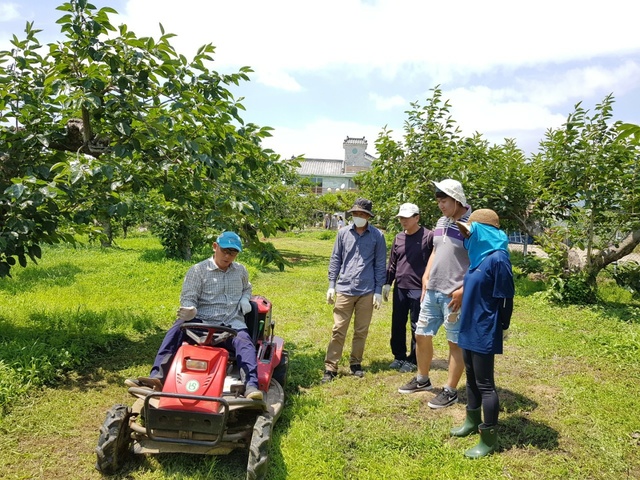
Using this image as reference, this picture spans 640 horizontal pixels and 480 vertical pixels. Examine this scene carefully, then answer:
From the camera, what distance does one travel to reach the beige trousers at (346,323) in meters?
5.08

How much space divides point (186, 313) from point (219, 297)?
38 centimetres

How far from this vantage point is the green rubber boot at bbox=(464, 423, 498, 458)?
11.4 feet

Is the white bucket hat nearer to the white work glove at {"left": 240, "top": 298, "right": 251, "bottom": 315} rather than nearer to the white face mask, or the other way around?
the white face mask

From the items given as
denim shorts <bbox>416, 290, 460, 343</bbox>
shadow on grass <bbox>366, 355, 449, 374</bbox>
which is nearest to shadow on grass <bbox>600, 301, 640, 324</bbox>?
shadow on grass <bbox>366, 355, 449, 374</bbox>

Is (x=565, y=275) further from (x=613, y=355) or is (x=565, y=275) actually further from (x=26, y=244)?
(x=26, y=244)

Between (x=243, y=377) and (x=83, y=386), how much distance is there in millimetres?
2094

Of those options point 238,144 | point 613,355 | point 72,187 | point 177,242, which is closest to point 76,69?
point 72,187

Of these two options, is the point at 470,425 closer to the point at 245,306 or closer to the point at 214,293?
the point at 245,306

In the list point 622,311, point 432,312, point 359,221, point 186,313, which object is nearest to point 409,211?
point 359,221

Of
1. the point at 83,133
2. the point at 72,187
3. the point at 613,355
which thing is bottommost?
the point at 613,355

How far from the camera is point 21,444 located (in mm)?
3564

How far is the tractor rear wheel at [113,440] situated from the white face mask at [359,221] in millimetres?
2802

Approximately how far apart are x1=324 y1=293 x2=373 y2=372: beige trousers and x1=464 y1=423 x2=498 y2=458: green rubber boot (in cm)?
181

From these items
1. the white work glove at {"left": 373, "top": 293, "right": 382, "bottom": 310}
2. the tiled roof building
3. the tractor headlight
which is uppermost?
the tiled roof building
